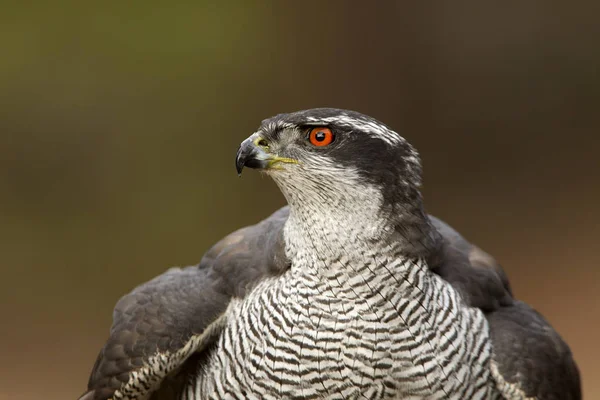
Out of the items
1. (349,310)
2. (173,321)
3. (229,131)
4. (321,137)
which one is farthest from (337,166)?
(229,131)

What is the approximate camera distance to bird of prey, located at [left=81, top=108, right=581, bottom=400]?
3686 mm

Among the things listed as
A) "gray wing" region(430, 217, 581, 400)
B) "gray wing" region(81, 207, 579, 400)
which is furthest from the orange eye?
"gray wing" region(430, 217, 581, 400)

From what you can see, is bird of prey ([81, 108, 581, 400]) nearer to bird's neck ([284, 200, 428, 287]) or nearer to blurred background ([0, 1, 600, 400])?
bird's neck ([284, 200, 428, 287])

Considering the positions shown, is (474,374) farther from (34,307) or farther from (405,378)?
(34,307)

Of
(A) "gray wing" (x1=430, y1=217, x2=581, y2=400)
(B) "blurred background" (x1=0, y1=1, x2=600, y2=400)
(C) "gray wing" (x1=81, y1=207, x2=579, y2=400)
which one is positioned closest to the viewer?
(A) "gray wing" (x1=430, y1=217, x2=581, y2=400)

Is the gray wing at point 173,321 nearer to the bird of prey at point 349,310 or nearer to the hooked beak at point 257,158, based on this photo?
the bird of prey at point 349,310

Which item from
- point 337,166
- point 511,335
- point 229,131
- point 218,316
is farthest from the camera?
point 229,131

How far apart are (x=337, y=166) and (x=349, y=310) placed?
618 millimetres

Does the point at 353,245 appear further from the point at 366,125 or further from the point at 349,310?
the point at 366,125

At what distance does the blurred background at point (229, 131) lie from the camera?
26.7 ft

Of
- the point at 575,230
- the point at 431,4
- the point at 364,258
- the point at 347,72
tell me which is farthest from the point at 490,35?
the point at 364,258

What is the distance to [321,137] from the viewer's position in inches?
146

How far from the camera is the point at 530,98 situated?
931 centimetres

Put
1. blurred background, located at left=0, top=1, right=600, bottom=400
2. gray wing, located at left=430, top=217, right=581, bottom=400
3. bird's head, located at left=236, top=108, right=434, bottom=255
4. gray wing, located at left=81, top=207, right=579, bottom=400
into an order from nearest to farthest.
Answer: bird's head, located at left=236, top=108, right=434, bottom=255, gray wing, located at left=430, top=217, right=581, bottom=400, gray wing, located at left=81, top=207, right=579, bottom=400, blurred background, located at left=0, top=1, right=600, bottom=400
